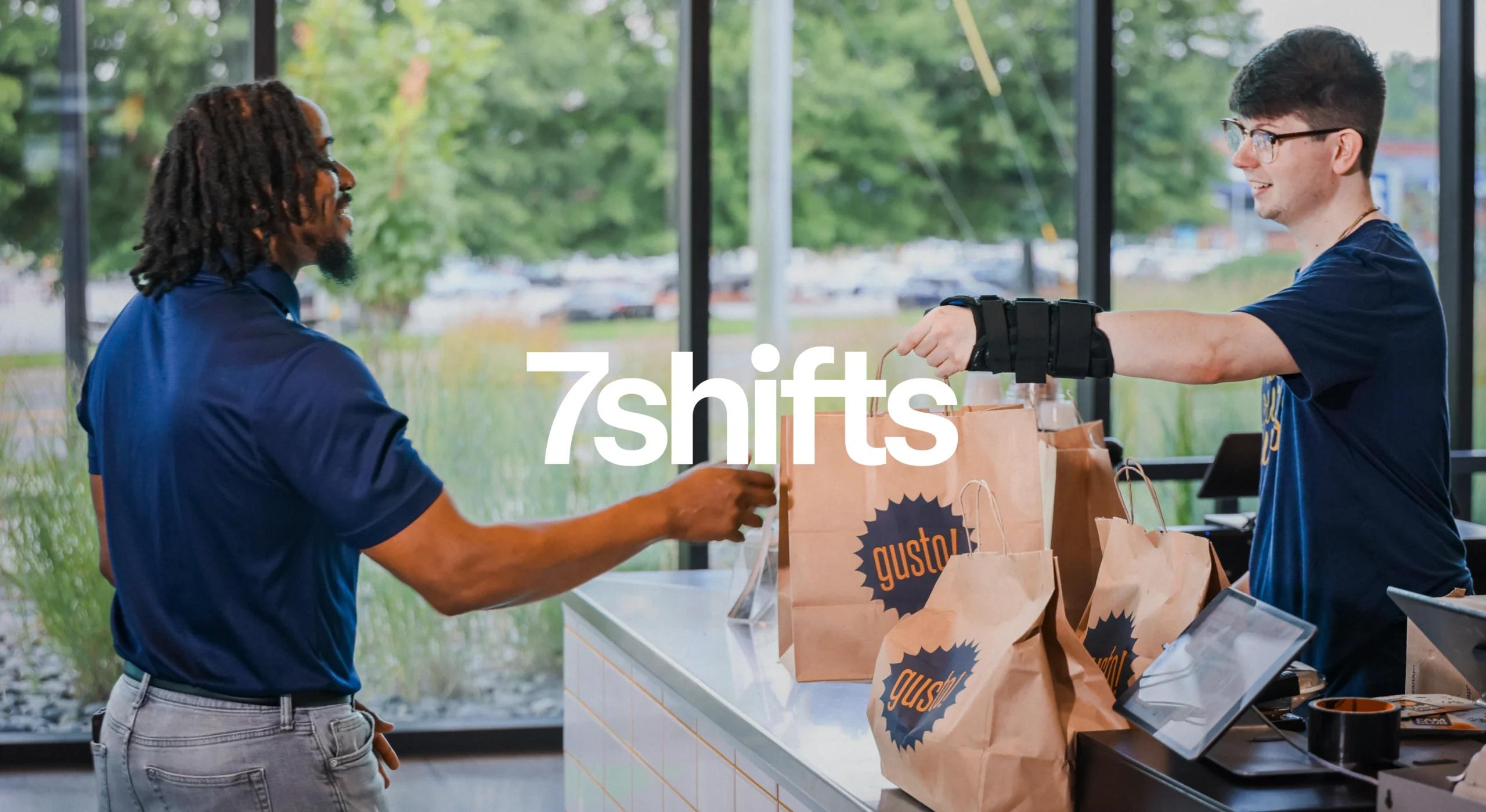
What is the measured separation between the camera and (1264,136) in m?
1.78

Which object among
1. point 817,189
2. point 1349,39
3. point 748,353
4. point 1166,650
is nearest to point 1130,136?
point 817,189

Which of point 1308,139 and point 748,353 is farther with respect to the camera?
point 748,353

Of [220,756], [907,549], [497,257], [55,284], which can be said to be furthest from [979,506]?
[55,284]

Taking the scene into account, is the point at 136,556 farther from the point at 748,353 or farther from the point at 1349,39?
the point at 748,353

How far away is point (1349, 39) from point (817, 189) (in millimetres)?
2182

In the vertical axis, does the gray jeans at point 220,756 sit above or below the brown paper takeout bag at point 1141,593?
below

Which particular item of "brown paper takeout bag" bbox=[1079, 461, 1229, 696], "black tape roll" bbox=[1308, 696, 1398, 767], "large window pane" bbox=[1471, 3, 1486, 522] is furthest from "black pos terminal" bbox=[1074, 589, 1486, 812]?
"large window pane" bbox=[1471, 3, 1486, 522]

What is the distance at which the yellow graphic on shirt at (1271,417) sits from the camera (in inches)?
70.9

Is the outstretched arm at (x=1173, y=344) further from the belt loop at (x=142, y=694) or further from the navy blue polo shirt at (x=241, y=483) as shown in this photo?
the belt loop at (x=142, y=694)

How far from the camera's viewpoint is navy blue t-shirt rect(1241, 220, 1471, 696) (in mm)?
1632

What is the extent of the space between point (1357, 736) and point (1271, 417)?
2.42 ft

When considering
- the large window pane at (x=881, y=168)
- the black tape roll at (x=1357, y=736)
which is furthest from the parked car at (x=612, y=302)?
the black tape roll at (x=1357, y=736)

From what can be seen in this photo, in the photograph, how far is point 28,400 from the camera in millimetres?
3541

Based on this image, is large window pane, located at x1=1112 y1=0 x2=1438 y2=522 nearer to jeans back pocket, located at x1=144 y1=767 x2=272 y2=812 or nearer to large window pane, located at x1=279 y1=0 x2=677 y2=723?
large window pane, located at x1=279 y1=0 x2=677 y2=723
